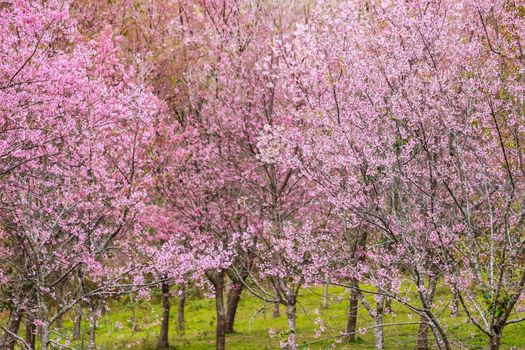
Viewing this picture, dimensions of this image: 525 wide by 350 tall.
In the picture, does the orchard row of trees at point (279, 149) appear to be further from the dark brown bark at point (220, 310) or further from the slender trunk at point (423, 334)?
the slender trunk at point (423, 334)

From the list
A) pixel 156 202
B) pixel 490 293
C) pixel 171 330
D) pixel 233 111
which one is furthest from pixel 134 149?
pixel 171 330

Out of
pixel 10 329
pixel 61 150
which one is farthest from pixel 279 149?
pixel 10 329

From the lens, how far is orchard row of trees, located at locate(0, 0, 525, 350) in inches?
342

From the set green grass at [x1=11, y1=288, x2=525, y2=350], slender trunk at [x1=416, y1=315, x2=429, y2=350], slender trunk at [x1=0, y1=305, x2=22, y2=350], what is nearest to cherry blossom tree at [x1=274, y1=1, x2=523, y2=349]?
slender trunk at [x1=416, y1=315, x2=429, y2=350]

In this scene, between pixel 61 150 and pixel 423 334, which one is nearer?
pixel 61 150

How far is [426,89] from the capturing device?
9047 millimetres

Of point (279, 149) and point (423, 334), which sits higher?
point (279, 149)

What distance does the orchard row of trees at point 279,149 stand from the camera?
28.5 ft

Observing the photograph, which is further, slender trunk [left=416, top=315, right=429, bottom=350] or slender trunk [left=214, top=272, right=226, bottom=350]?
slender trunk [left=214, top=272, right=226, bottom=350]

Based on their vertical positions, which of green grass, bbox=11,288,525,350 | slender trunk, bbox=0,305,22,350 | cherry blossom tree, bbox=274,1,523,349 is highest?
cherry blossom tree, bbox=274,1,523,349

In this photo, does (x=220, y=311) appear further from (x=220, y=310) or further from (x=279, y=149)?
(x=279, y=149)

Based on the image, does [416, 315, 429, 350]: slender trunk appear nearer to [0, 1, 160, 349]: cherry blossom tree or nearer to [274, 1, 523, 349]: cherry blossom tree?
[274, 1, 523, 349]: cherry blossom tree

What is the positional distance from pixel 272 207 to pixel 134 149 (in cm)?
417

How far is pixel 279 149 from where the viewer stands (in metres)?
12.1
